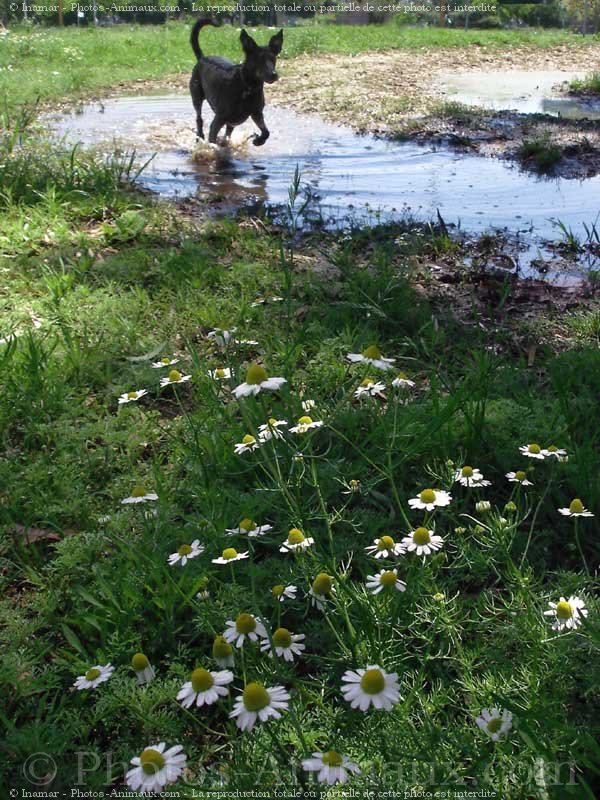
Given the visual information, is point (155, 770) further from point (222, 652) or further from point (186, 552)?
point (186, 552)

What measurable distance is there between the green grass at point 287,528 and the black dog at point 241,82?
146 inches

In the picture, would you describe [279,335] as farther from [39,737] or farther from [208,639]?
[39,737]

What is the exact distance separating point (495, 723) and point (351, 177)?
247 inches

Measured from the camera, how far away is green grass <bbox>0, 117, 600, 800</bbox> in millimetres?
1604

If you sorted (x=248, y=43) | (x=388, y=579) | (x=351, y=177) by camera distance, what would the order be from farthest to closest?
(x=351, y=177)
(x=248, y=43)
(x=388, y=579)

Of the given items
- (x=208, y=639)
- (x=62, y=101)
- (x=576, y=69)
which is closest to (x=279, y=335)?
(x=208, y=639)

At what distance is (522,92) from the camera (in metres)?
13.2

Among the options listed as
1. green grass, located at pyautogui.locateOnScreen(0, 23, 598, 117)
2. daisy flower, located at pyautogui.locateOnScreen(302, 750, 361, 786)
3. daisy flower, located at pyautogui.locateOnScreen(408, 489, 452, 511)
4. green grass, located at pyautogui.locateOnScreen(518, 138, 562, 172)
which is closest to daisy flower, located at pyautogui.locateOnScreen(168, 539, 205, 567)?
daisy flower, located at pyautogui.locateOnScreen(408, 489, 452, 511)

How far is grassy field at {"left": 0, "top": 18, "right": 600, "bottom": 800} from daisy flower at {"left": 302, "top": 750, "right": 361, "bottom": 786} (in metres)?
0.08

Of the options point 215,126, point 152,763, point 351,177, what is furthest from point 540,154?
point 152,763

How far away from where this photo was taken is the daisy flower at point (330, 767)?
48.7 inches

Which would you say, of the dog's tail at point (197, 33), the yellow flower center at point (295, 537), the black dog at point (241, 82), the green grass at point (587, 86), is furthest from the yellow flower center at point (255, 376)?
the green grass at point (587, 86)

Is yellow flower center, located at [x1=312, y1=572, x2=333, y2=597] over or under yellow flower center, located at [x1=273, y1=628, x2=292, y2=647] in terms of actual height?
over

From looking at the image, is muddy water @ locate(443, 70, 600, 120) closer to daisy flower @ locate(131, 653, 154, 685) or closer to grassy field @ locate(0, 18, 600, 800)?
grassy field @ locate(0, 18, 600, 800)
